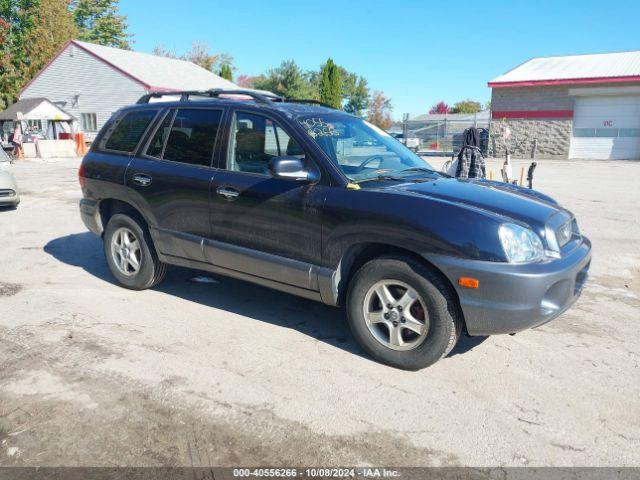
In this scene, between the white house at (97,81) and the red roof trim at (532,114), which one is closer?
the red roof trim at (532,114)

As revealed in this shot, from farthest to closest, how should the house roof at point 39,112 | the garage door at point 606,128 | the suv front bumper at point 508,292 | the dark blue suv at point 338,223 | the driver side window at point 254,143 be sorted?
1. the house roof at point 39,112
2. the garage door at point 606,128
3. the driver side window at point 254,143
4. the dark blue suv at point 338,223
5. the suv front bumper at point 508,292

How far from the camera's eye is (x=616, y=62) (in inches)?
1136

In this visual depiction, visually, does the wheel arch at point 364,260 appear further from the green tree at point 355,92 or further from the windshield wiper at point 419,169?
the green tree at point 355,92

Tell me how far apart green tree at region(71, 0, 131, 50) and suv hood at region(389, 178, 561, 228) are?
56566 millimetres

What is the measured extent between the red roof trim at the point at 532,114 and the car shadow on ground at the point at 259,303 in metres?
27.2

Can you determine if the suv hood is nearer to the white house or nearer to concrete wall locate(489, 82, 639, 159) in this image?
concrete wall locate(489, 82, 639, 159)

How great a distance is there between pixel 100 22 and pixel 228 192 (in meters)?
58.8

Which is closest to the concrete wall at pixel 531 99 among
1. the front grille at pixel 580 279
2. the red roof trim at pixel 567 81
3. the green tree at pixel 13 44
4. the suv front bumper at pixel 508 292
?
the red roof trim at pixel 567 81

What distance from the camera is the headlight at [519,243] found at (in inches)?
131

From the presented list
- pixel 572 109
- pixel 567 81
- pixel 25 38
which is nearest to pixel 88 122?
pixel 25 38

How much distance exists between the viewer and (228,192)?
174 inches

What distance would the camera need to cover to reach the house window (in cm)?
3545

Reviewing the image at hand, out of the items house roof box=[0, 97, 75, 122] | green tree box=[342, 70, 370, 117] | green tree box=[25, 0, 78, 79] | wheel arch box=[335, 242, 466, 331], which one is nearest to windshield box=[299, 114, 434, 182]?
wheel arch box=[335, 242, 466, 331]

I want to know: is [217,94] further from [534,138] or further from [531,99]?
[531,99]
